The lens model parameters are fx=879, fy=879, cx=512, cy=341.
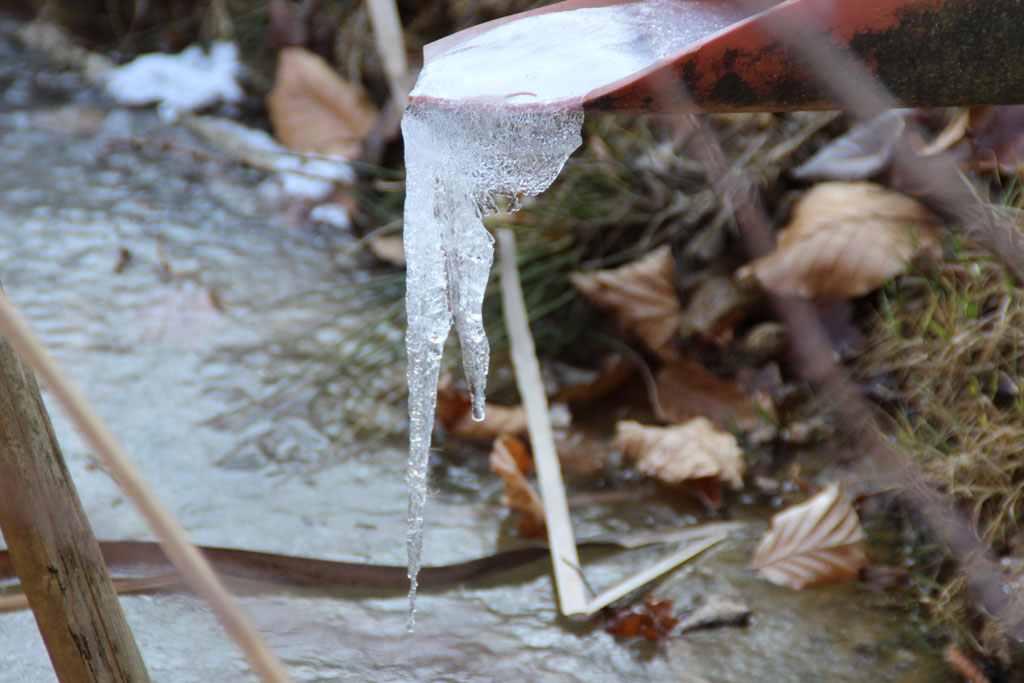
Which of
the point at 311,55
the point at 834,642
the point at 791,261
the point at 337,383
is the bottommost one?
the point at 834,642

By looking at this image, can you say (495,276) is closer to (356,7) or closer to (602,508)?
(602,508)

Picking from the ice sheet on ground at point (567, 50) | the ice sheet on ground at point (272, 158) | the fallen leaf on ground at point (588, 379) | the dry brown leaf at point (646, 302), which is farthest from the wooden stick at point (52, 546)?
the ice sheet on ground at point (272, 158)

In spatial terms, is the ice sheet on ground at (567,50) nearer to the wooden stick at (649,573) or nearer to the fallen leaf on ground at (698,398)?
the wooden stick at (649,573)

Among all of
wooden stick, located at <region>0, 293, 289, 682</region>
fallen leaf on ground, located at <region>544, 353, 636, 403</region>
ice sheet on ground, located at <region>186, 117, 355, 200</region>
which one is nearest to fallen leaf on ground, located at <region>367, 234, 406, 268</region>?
ice sheet on ground, located at <region>186, 117, 355, 200</region>

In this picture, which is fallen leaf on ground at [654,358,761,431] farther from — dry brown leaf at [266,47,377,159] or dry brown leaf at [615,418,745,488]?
dry brown leaf at [266,47,377,159]

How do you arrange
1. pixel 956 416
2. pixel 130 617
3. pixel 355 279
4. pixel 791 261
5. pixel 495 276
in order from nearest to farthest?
1. pixel 130 617
2. pixel 956 416
3. pixel 791 261
4. pixel 495 276
5. pixel 355 279

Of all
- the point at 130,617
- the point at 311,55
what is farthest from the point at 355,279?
the point at 130,617
